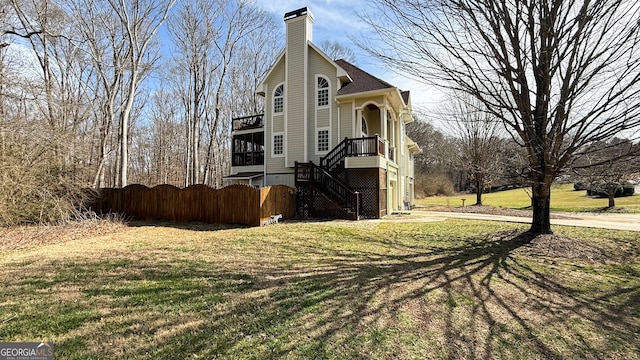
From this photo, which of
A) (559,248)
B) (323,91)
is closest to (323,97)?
(323,91)

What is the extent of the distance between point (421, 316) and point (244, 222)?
875cm

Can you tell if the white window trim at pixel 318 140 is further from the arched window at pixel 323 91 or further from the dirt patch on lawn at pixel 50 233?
the dirt patch on lawn at pixel 50 233

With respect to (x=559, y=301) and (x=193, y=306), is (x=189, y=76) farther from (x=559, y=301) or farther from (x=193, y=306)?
(x=559, y=301)

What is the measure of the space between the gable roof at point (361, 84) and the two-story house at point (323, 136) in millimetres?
54

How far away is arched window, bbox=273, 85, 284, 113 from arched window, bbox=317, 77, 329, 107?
236cm

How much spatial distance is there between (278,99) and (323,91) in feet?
9.51

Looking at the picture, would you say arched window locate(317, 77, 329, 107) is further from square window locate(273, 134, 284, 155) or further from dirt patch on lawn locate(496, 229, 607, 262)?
dirt patch on lawn locate(496, 229, 607, 262)

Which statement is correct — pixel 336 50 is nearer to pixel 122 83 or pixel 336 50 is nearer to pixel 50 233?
pixel 122 83

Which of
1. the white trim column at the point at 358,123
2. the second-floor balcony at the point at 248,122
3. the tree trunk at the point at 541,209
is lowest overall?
the tree trunk at the point at 541,209

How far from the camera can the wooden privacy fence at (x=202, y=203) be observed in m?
Answer: 11.2

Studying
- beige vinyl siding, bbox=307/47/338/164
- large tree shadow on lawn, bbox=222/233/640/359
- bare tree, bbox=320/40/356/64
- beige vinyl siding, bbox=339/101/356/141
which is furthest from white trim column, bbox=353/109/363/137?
bare tree, bbox=320/40/356/64

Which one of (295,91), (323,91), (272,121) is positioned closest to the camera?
(323,91)

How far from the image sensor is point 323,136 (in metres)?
15.7

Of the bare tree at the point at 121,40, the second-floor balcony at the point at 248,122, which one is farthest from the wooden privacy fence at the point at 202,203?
the second-floor balcony at the point at 248,122
